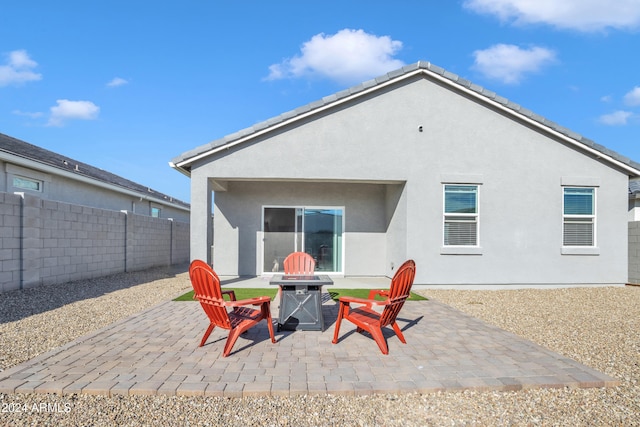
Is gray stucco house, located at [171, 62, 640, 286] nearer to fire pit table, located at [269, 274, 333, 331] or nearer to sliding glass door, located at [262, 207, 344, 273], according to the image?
sliding glass door, located at [262, 207, 344, 273]

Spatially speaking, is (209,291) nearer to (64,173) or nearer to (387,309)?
(387,309)

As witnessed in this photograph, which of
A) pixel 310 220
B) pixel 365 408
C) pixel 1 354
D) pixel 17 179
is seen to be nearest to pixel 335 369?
pixel 365 408

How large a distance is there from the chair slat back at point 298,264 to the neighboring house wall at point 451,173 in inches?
127

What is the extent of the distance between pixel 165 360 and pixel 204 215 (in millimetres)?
5566

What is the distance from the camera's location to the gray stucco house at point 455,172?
9.78 meters

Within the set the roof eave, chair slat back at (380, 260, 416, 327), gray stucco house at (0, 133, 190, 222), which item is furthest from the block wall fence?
chair slat back at (380, 260, 416, 327)

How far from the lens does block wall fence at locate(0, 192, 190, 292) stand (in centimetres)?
801

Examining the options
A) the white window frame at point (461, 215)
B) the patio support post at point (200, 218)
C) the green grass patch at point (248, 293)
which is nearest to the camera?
the green grass patch at point (248, 293)

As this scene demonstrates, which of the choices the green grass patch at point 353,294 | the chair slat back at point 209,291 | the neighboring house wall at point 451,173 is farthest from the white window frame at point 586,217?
the chair slat back at point 209,291

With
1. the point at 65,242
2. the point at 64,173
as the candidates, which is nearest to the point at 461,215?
the point at 65,242

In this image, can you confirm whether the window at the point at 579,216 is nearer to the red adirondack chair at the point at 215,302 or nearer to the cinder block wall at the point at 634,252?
the cinder block wall at the point at 634,252

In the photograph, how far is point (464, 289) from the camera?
10023mm

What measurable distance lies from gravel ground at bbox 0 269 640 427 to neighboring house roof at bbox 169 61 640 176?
13.9 ft

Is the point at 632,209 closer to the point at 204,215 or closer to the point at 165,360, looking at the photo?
the point at 204,215
